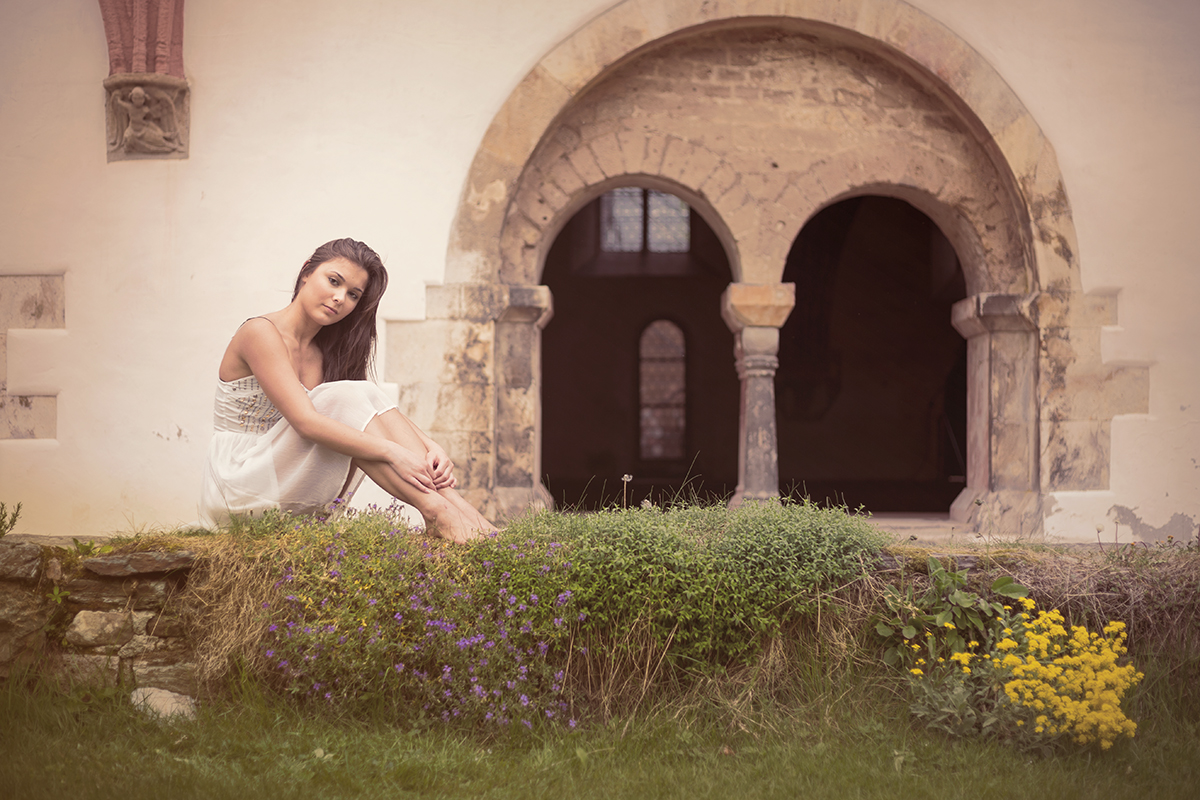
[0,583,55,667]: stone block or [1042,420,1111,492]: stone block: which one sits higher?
[1042,420,1111,492]: stone block

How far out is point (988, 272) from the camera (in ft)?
14.9

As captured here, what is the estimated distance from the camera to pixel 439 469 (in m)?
2.48

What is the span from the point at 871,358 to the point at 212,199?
335 inches

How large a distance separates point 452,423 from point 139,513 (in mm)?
1677

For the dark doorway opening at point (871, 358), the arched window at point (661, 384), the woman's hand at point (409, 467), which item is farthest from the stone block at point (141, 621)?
the arched window at point (661, 384)

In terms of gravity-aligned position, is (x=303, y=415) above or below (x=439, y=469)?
above

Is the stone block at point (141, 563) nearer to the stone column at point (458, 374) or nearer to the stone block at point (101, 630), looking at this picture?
the stone block at point (101, 630)

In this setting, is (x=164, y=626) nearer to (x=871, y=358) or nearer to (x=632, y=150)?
(x=632, y=150)

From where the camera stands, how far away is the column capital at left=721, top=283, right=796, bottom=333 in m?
4.32

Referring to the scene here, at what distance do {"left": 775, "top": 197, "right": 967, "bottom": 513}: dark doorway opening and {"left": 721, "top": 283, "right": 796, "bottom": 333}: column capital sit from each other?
5.72 m

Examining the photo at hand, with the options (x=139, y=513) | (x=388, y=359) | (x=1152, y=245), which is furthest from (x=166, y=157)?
(x=1152, y=245)

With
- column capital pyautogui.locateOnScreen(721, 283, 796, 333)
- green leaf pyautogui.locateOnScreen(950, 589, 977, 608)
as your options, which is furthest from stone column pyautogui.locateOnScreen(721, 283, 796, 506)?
green leaf pyautogui.locateOnScreen(950, 589, 977, 608)

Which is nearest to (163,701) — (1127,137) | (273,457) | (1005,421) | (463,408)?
(273,457)

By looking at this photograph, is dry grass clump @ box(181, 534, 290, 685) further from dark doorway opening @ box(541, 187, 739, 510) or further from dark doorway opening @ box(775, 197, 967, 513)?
dark doorway opening @ box(541, 187, 739, 510)
